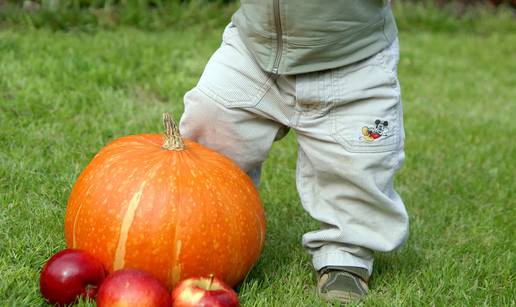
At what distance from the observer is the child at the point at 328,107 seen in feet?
8.78

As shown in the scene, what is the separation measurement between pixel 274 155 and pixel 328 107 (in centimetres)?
152

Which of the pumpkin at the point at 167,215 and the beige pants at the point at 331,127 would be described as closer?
the pumpkin at the point at 167,215

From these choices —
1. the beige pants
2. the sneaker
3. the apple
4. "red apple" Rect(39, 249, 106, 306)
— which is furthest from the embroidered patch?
"red apple" Rect(39, 249, 106, 306)

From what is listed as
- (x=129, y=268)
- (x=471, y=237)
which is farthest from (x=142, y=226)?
(x=471, y=237)

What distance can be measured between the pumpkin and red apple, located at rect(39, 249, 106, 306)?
77 millimetres

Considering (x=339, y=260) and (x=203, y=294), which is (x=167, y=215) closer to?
(x=203, y=294)

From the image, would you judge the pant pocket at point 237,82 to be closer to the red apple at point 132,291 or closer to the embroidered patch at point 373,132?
the embroidered patch at point 373,132

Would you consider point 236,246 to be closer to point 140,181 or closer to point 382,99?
point 140,181

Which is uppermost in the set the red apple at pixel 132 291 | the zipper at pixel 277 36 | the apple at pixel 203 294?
the zipper at pixel 277 36

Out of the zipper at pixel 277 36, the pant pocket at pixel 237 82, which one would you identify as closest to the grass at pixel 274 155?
the pant pocket at pixel 237 82

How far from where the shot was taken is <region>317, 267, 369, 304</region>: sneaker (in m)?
2.73

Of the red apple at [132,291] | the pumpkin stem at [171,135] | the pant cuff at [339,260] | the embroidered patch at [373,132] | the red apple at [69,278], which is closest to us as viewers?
the red apple at [132,291]

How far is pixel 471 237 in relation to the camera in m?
3.43

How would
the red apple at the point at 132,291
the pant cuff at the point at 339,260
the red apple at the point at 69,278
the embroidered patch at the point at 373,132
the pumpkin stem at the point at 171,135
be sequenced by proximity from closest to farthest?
the red apple at the point at 132,291 → the red apple at the point at 69,278 → the pumpkin stem at the point at 171,135 → the embroidered patch at the point at 373,132 → the pant cuff at the point at 339,260
